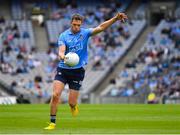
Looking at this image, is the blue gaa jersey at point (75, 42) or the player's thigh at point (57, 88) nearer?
the player's thigh at point (57, 88)

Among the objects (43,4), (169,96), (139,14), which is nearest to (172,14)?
(139,14)

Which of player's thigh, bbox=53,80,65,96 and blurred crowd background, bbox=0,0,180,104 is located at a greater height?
player's thigh, bbox=53,80,65,96

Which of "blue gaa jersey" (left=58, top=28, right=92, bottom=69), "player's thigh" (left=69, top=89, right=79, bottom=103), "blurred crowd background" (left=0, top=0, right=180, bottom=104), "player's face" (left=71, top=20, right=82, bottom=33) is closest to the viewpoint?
"player's face" (left=71, top=20, right=82, bottom=33)

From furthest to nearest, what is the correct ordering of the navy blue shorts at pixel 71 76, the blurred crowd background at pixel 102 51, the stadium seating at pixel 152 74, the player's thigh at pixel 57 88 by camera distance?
1. the blurred crowd background at pixel 102 51
2. the stadium seating at pixel 152 74
3. the navy blue shorts at pixel 71 76
4. the player's thigh at pixel 57 88

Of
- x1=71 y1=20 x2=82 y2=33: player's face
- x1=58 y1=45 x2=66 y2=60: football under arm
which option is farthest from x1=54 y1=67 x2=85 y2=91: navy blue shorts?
x1=71 y1=20 x2=82 y2=33: player's face

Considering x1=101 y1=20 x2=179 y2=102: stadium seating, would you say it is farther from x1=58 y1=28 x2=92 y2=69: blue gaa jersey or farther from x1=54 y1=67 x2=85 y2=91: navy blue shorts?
x1=58 y1=28 x2=92 y2=69: blue gaa jersey

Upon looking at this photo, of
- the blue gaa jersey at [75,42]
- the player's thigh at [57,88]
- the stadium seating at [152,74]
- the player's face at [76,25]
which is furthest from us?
the stadium seating at [152,74]

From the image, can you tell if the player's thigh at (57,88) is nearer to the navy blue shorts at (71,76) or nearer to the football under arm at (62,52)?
the navy blue shorts at (71,76)

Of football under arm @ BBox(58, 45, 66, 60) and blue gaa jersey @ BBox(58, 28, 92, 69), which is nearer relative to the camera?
football under arm @ BBox(58, 45, 66, 60)

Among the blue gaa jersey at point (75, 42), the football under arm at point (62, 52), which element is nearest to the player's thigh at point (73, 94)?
the blue gaa jersey at point (75, 42)

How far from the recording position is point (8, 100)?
46594 mm

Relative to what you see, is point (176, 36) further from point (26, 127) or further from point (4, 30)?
point (26, 127)

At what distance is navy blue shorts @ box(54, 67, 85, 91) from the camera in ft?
67.9

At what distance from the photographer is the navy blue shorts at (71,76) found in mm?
20706
